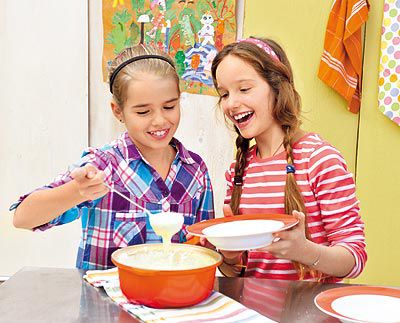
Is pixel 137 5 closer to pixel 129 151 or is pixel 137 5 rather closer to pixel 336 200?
pixel 129 151

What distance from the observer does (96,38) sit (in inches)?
114

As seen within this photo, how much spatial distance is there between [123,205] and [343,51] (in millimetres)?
1328

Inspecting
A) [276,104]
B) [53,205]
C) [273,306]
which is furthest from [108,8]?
[273,306]

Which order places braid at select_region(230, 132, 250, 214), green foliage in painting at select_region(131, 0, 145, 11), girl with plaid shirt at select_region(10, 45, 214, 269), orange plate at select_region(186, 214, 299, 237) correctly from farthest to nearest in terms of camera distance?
green foliage in painting at select_region(131, 0, 145, 11) → braid at select_region(230, 132, 250, 214) → girl with plaid shirt at select_region(10, 45, 214, 269) → orange plate at select_region(186, 214, 299, 237)

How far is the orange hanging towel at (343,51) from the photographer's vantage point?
2.26m

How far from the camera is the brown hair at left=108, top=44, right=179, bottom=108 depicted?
1.43 metres

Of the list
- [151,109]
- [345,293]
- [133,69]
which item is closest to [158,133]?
[151,109]

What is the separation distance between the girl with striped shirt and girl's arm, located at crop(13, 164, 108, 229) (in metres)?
0.36

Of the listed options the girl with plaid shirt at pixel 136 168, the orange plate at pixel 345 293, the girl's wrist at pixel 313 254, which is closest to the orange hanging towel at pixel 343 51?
the girl with plaid shirt at pixel 136 168

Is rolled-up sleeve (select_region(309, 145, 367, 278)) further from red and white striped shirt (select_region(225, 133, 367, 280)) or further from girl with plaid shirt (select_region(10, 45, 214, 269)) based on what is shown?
girl with plaid shirt (select_region(10, 45, 214, 269))

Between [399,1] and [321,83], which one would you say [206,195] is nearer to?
[321,83]

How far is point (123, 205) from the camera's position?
145cm

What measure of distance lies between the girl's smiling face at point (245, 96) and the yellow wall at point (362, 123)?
3.18ft

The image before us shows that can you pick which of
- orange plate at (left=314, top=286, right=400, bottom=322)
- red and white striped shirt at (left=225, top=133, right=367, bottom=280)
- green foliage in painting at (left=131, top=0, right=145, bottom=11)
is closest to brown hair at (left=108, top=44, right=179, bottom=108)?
red and white striped shirt at (left=225, top=133, right=367, bottom=280)
